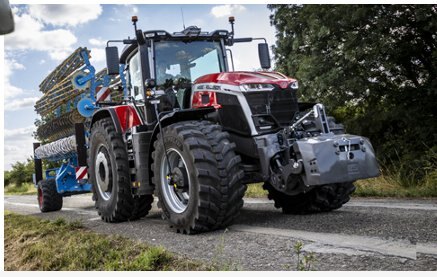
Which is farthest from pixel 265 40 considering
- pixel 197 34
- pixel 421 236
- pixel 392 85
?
pixel 392 85

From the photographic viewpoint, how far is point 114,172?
6.07 meters

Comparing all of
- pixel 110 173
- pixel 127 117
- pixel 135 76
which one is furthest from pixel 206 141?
pixel 110 173

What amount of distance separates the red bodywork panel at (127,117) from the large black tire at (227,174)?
158cm

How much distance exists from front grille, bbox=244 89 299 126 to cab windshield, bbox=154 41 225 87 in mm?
931

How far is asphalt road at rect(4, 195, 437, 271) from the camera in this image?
10.5 feet

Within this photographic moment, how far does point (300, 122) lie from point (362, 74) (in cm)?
598

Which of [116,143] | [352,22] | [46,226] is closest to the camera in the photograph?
[46,226]

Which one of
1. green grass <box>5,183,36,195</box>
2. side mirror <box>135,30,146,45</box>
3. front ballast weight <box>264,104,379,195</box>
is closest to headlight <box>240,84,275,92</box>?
front ballast weight <box>264,104,379,195</box>

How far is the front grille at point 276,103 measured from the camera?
505 cm

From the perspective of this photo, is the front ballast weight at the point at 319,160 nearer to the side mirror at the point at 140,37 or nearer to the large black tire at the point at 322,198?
the large black tire at the point at 322,198

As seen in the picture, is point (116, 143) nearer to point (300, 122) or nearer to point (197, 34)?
point (197, 34)

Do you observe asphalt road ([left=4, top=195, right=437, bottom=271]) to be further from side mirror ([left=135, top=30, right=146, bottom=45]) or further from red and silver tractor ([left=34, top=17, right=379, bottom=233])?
side mirror ([left=135, top=30, right=146, bottom=45])

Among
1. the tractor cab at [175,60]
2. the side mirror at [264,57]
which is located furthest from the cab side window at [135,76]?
the side mirror at [264,57]

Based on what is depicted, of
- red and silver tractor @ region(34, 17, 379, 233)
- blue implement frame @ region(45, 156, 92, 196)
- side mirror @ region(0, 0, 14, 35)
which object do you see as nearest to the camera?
side mirror @ region(0, 0, 14, 35)
